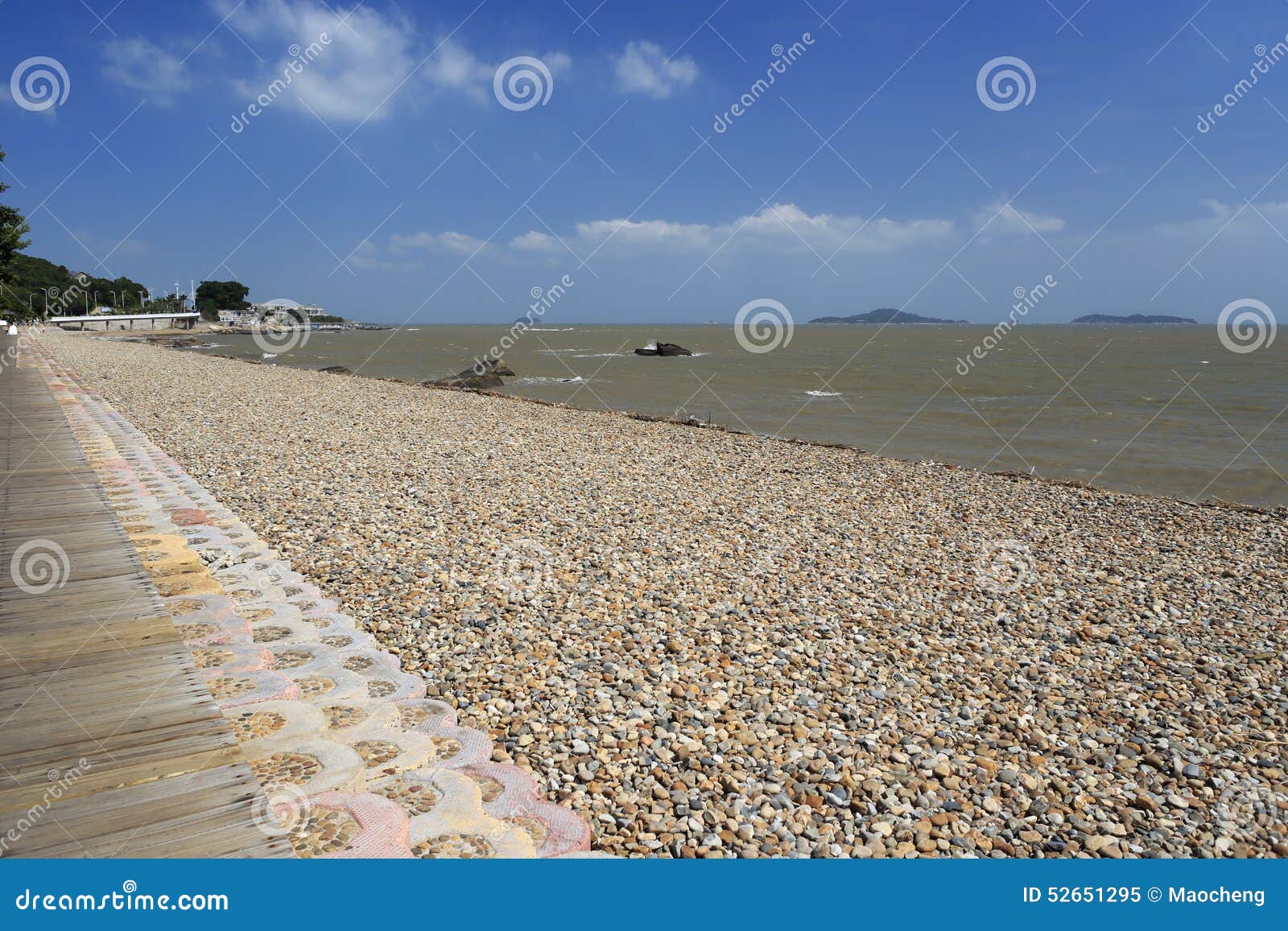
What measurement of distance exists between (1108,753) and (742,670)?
6.52 ft

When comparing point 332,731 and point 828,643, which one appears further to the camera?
point 828,643

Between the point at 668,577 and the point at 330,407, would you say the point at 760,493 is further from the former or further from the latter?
the point at 330,407

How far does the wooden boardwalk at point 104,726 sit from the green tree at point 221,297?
16868 cm

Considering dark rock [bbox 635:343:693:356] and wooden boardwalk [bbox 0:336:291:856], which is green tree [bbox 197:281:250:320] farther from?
wooden boardwalk [bbox 0:336:291:856]

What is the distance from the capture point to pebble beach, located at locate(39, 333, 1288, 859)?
136 inches

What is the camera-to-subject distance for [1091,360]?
180 ft

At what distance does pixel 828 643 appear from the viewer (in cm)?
521

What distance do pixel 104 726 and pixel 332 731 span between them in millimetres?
921

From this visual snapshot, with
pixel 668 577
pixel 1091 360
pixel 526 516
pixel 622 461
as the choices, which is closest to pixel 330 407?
pixel 622 461

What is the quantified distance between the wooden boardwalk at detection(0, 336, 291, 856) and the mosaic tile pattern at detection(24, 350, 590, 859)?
0.74 ft

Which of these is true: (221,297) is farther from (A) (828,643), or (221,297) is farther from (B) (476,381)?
(A) (828,643)

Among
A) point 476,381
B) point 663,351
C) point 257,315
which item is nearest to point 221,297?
point 257,315

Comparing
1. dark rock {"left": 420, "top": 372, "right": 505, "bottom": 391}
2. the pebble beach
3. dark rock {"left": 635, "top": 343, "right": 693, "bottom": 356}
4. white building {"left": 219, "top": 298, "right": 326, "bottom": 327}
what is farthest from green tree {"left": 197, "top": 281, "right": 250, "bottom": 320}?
the pebble beach

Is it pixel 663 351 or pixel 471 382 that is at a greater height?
pixel 663 351
